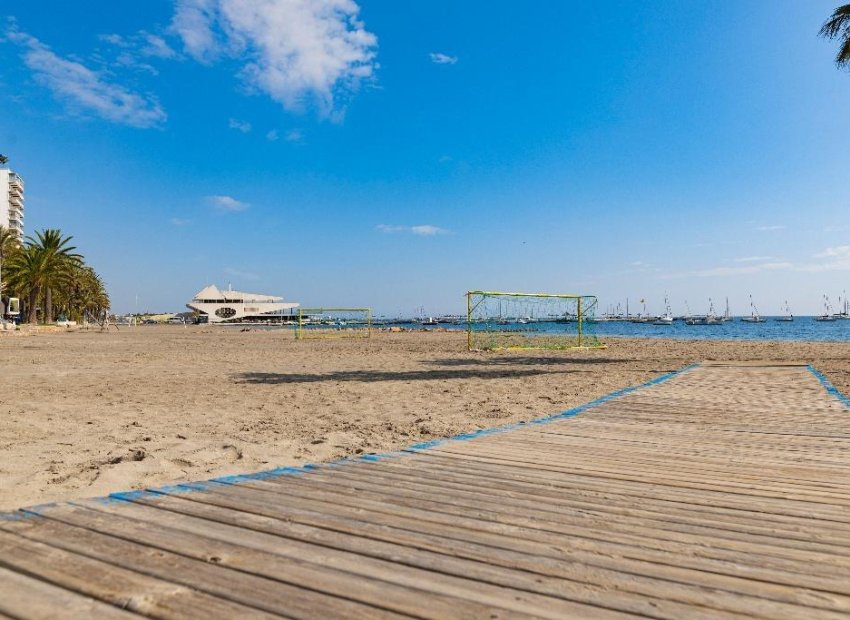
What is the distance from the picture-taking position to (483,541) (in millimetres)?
2682

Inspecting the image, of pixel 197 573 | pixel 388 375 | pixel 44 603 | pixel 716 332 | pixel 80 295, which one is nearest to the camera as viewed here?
pixel 44 603

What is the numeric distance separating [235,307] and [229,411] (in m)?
134

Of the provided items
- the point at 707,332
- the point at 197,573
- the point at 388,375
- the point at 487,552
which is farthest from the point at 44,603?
A: the point at 707,332

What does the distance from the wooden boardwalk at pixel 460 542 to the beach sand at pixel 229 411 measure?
6.27 ft

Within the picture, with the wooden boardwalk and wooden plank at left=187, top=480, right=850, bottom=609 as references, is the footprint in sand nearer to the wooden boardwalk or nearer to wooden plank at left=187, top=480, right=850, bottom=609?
the wooden boardwalk

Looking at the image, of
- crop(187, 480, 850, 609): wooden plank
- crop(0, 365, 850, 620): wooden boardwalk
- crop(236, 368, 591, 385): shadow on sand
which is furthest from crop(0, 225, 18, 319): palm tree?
crop(187, 480, 850, 609): wooden plank

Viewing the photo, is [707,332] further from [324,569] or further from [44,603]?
[44,603]

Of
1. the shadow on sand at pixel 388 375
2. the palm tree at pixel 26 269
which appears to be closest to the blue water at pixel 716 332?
the shadow on sand at pixel 388 375

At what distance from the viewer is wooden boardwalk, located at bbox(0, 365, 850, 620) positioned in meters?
2.05

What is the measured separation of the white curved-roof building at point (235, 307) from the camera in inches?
5266

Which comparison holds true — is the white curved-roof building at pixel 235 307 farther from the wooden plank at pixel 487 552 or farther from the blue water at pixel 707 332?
the wooden plank at pixel 487 552

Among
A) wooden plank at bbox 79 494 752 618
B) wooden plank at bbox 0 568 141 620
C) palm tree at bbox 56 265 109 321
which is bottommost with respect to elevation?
wooden plank at bbox 79 494 752 618

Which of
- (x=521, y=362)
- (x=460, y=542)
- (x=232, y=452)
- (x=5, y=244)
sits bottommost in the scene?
(x=232, y=452)

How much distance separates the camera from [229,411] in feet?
28.8
